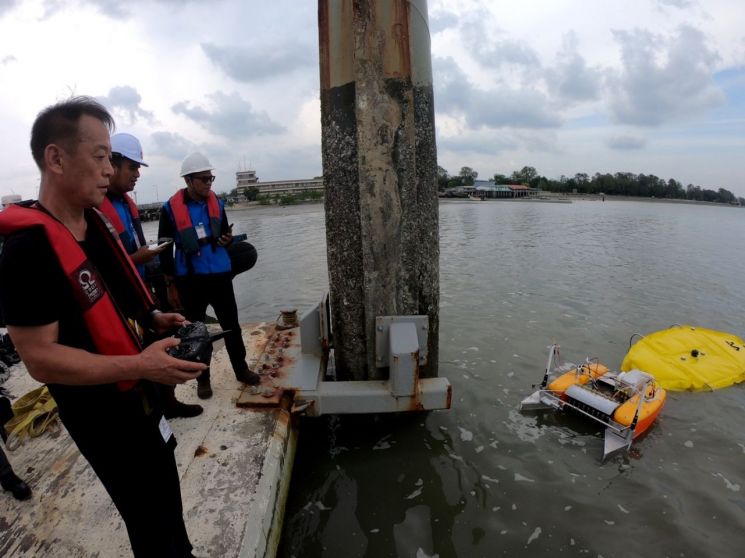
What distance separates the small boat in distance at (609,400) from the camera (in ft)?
16.5

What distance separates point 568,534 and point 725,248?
92.3ft

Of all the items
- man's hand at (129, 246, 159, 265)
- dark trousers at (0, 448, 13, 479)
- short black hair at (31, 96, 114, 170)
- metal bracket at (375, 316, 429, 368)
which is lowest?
dark trousers at (0, 448, 13, 479)

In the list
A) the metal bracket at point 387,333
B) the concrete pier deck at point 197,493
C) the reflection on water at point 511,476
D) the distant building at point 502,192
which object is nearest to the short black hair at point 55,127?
the concrete pier deck at point 197,493

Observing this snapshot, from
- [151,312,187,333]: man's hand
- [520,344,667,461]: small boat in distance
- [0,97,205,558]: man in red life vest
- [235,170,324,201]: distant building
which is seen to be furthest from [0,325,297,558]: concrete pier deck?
[235,170,324,201]: distant building

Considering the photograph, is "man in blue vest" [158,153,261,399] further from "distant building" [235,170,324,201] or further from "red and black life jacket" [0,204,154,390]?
"distant building" [235,170,324,201]

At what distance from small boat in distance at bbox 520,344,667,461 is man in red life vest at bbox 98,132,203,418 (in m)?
4.73

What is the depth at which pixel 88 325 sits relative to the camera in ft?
5.50

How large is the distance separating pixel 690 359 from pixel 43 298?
27.4 ft

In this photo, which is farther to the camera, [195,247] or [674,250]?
[674,250]

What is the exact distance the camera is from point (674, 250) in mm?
22703

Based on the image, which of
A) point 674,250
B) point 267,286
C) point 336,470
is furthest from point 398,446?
point 674,250

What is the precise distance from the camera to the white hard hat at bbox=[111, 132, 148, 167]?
11.4 feet

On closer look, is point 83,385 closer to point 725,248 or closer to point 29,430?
point 29,430

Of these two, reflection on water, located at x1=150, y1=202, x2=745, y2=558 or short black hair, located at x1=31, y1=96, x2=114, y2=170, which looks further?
reflection on water, located at x1=150, y1=202, x2=745, y2=558
